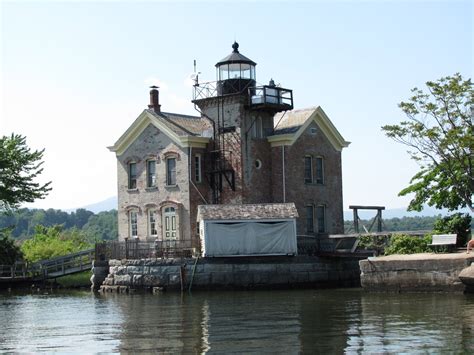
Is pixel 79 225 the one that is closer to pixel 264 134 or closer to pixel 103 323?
pixel 264 134

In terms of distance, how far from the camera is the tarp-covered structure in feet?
133

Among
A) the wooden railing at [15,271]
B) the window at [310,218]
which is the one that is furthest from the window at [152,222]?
the window at [310,218]

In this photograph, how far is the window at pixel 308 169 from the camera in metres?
48.4

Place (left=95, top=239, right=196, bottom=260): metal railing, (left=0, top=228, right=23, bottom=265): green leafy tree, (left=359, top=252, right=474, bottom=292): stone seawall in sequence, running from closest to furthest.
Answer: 1. (left=359, top=252, right=474, bottom=292): stone seawall
2. (left=95, top=239, right=196, bottom=260): metal railing
3. (left=0, top=228, right=23, bottom=265): green leafy tree

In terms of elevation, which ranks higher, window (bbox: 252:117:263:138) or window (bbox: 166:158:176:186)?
window (bbox: 252:117:263:138)

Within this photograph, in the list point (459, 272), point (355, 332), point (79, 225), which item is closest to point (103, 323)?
point (355, 332)

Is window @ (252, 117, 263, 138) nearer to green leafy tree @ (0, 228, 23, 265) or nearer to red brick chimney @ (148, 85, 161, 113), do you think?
red brick chimney @ (148, 85, 161, 113)

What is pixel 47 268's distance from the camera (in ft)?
159

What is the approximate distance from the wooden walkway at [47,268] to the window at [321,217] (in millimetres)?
12694

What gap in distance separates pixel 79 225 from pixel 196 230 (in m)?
149

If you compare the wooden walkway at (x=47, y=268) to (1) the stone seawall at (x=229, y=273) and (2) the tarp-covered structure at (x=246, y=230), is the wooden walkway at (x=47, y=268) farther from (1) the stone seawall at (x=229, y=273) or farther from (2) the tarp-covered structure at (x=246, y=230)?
(2) the tarp-covered structure at (x=246, y=230)

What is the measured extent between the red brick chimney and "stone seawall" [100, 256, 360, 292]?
433 inches

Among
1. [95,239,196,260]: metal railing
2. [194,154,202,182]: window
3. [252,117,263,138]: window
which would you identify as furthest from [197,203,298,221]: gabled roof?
[252,117,263,138]: window

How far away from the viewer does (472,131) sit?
39.4 meters
